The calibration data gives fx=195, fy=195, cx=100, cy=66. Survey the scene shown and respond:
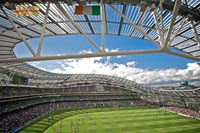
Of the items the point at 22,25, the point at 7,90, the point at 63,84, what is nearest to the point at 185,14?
the point at 22,25

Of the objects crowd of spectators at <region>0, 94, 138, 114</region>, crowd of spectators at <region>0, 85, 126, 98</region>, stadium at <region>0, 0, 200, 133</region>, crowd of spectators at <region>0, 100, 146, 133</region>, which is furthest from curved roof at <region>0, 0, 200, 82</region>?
crowd of spectators at <region>0, 85, 126, 98</region>

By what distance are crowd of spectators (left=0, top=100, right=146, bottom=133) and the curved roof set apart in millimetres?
23047

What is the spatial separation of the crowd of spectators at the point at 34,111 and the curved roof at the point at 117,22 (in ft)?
75.6

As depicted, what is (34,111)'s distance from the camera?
48688 mm

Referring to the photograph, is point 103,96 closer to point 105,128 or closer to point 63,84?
point 63,84

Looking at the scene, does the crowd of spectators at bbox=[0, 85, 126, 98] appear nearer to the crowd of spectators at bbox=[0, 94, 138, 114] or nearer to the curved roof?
the crowd of spectators at bbox=[0, 94, 138, 114]

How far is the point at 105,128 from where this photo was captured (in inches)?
1383

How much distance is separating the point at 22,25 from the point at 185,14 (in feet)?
27.9

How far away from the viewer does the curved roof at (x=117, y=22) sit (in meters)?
6.38

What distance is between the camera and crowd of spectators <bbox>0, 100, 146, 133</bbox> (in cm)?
3387

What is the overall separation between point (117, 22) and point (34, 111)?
43.5 metres

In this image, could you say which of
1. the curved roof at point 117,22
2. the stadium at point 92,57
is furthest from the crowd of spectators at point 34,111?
the curved roof at point 117,22

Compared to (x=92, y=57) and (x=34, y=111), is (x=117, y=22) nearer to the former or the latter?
(x=92, y=57)

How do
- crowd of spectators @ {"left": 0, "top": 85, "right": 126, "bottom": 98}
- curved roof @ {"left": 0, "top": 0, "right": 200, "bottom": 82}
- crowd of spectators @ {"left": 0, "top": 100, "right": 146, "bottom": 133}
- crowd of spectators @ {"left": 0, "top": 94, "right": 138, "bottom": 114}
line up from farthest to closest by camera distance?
crowd of spectators @ {"left": 0, "top": 85, "right": 126, "bottom": 98} < crowd of spectators @ {"left": 0, "top": 94, "right": 138, "bottom": 114} < crowd of spectators @ {"left": 0, "top": 100, "right": 146, "bottom": 133} < curved roof @ {"left": 0, "top": 0, "right": 200, "bottom": 82}
